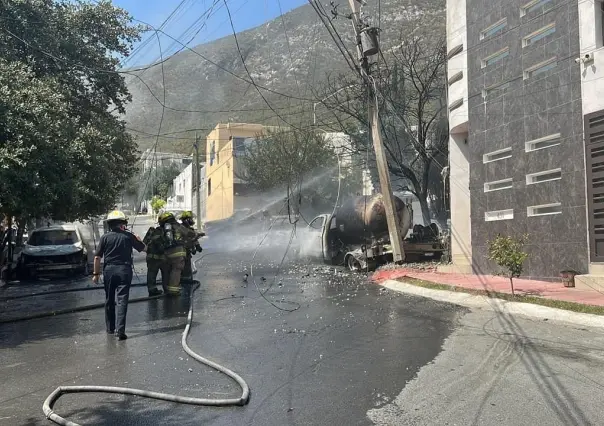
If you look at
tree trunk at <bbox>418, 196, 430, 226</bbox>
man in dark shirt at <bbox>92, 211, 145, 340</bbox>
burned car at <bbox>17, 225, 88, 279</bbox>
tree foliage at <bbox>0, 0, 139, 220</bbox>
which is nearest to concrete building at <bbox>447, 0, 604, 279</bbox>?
tree trunk at <bbox>418, 196, 430, 226</bbox>

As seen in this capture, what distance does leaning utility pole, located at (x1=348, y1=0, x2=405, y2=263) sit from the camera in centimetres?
1359

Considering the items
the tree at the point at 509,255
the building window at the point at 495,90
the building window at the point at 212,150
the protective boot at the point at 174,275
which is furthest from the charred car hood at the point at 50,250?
the building window at the point at 212,150

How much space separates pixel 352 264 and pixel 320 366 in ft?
37.8

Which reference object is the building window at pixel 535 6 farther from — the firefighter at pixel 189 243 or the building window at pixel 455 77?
the firefighter at pixel 189 243

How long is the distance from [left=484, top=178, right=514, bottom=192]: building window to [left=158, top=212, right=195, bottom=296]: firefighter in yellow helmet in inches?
329

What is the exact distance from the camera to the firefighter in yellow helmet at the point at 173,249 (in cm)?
1058

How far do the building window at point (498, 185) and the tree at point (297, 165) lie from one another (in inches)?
606

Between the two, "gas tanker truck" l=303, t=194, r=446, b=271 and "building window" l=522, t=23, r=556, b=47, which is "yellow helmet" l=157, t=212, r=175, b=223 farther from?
"building window" l=522, t=23, r=556, b=47

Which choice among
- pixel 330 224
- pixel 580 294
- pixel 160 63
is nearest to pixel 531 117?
pixel 580 294

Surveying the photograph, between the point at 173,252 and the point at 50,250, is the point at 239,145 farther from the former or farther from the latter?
the point at 173,252

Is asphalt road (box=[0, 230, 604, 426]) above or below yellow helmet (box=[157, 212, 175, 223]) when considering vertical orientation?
below

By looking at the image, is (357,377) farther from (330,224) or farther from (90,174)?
(330,224)

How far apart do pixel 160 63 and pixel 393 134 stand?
1386cm

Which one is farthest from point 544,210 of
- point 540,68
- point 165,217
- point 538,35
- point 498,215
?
point 165,217
